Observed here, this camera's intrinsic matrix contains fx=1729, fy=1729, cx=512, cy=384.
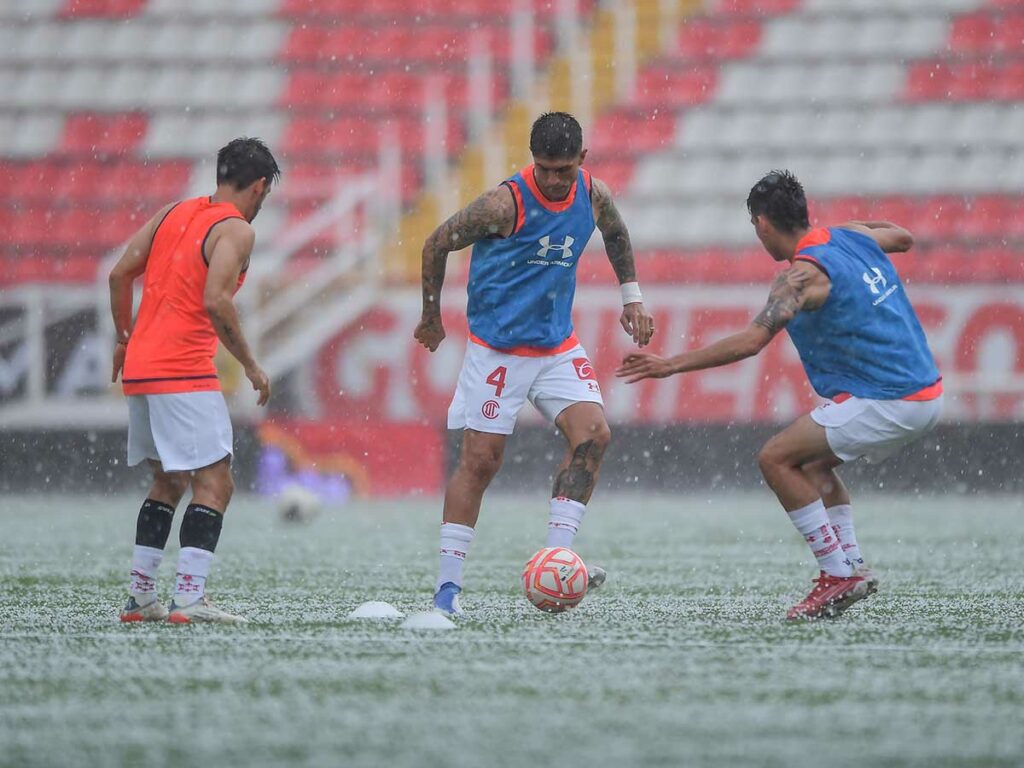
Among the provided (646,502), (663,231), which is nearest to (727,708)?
(646,502)

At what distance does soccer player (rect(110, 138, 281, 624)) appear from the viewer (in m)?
5.37

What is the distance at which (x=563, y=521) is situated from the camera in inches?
228

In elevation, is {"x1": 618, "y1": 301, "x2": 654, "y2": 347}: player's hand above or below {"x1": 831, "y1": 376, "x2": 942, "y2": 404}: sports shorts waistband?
above

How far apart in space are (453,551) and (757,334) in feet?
4.17

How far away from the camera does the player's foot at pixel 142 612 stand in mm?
5445

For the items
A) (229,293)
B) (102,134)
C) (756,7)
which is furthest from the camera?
(102,134)

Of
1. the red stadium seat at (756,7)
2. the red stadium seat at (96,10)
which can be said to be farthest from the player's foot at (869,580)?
the red stadium seat at (96,10)

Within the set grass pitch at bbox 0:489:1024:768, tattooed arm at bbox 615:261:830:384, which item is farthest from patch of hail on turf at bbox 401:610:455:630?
tattooed arm at bbox 615:261:830:384

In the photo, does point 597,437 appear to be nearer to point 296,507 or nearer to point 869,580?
point 869,580

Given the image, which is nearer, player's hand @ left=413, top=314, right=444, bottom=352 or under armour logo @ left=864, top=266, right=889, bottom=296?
under armour logo @ left=864, top=266, right=889, bottom=296

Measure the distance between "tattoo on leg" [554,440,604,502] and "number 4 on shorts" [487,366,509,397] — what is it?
0.33 metres

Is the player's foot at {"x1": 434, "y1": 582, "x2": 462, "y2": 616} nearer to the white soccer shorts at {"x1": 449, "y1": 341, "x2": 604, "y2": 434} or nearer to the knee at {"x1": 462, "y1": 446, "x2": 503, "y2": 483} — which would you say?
the knee at {"x1": 462, "y1": 446, "x2": 503, "y2": 483}

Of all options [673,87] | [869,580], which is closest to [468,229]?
[869,580]

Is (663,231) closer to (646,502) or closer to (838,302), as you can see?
(646,502)
